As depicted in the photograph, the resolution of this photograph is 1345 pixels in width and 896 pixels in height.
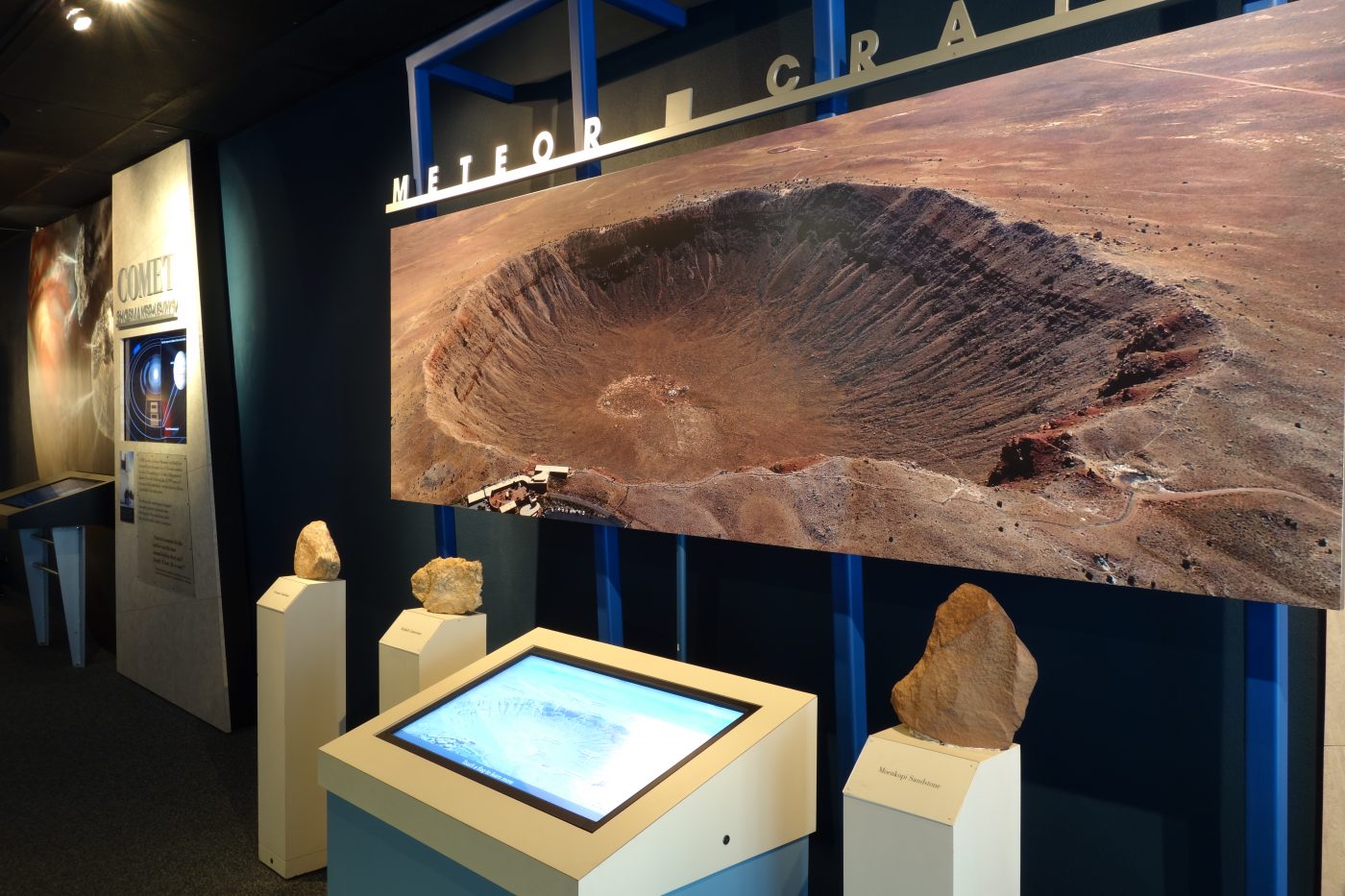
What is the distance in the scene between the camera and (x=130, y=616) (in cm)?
487

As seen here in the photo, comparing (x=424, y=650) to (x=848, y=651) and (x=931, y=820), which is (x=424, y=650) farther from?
(x=931, y=820)

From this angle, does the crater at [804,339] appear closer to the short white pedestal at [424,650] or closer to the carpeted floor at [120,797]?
the short white pedestal at [424,650]

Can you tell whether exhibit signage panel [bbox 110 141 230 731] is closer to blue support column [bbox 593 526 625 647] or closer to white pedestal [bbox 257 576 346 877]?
white pedestal [bbox 257 576 346 877]

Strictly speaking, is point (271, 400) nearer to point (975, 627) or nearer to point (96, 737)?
point (96, 737)

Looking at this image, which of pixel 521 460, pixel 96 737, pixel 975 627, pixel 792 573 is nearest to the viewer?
pixel 975 627

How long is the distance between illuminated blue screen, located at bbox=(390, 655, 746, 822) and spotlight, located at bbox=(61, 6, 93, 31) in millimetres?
Answer: 2548

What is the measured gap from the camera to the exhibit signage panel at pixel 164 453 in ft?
14.0

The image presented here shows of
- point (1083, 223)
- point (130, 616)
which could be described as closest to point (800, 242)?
point (1083, 223)

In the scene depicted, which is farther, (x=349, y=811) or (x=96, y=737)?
(x=96, y=737)

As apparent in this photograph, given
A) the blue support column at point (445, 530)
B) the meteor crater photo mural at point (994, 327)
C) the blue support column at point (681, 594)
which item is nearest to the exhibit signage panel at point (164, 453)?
the blue support column at point (445, 530)

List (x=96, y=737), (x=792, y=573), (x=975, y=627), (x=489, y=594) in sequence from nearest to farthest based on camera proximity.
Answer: (x=975, y=627) < (x=792, y=573) < (x=489, y=594) < (x=96, y=737)

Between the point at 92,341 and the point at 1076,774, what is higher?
the point at 92,341

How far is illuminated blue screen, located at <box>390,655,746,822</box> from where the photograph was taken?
5.20 ft

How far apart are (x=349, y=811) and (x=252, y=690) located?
2.76 meters
